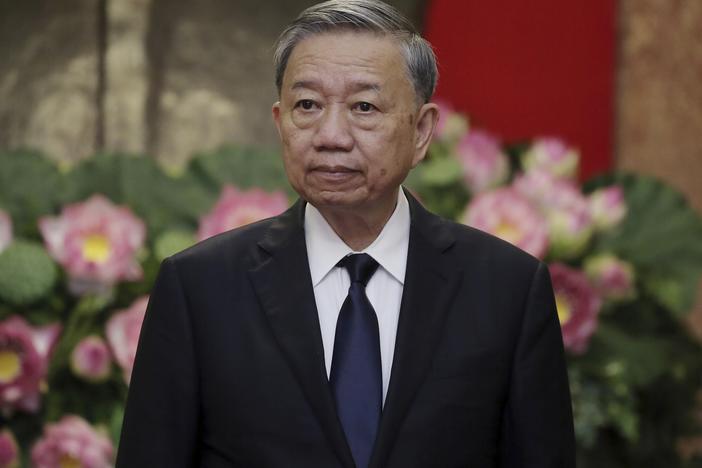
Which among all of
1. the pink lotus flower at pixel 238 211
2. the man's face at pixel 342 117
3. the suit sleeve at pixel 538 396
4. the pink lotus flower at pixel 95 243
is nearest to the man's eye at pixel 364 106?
the man's face at pixel 342 117

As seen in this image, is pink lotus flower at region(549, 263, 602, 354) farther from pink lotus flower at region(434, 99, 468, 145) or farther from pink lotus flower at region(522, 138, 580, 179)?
pink lotus flower at region(434, 99, 468, 145)

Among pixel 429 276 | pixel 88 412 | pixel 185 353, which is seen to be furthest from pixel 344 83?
pixel 88 412

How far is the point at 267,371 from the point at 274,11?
2305 mm

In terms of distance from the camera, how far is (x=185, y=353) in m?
1.62

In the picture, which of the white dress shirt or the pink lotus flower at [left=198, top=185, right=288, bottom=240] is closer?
the white dress shirt

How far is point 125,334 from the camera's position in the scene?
2400mm

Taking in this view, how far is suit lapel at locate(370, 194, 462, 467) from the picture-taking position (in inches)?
62.1

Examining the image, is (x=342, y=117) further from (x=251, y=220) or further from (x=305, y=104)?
(x=251, y=220)

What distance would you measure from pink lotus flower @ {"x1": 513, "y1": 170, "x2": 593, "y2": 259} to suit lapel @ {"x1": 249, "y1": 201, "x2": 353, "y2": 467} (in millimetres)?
1068

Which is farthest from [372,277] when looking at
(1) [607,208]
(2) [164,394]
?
(1) [607,208]

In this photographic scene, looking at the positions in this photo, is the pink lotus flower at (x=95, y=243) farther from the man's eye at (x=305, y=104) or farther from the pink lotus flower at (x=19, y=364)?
the man's eye at (x=305, y=104)

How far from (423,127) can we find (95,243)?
94cm

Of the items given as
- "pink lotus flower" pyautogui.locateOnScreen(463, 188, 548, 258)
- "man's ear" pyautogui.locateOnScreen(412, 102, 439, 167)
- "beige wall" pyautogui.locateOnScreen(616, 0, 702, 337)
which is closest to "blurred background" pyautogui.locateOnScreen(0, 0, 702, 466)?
"beige wall" pyautogui.locateOnScreen(616, 0, 702, 337)

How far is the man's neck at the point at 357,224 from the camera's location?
169 cm
